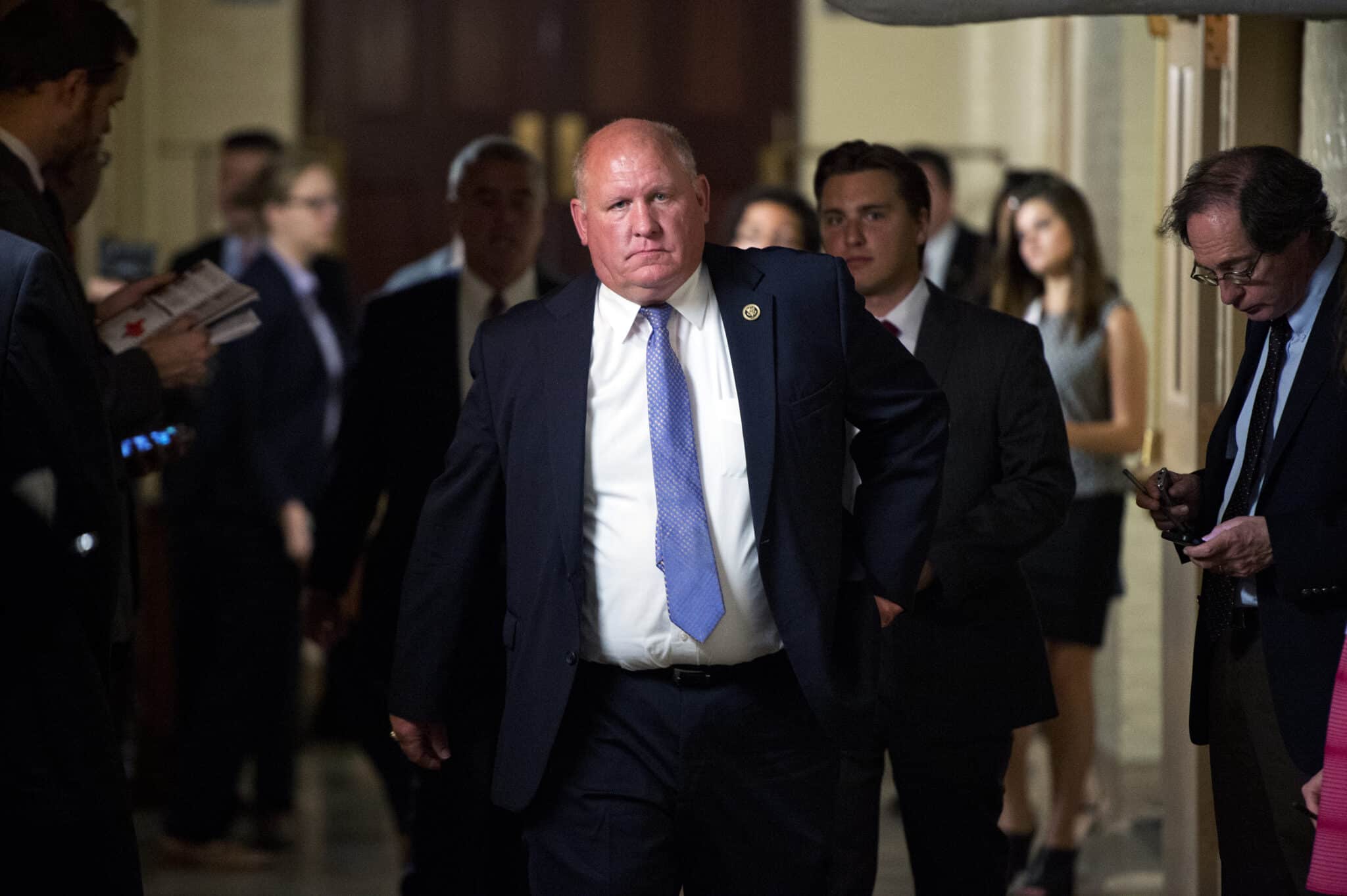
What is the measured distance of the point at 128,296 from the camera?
146 inches

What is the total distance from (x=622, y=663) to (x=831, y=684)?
325 millimetres

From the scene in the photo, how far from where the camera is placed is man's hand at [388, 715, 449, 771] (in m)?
3.04

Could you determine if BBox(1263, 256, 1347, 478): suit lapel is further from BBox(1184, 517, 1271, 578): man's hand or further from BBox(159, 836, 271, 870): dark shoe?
BBox(159, 836, 271, 870): dark shoe

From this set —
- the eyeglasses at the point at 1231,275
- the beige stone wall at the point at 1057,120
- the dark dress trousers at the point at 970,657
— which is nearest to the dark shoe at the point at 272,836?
the beige stone wall at the point at 1057,120

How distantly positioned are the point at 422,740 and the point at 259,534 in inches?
116

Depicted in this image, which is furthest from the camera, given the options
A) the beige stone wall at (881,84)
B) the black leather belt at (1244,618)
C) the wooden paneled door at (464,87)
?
the beige stone wall at (881,84)

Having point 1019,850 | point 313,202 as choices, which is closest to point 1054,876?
point 1019,850

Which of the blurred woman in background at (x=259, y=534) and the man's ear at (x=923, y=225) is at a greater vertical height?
the man's ear at (x=923, y=225)

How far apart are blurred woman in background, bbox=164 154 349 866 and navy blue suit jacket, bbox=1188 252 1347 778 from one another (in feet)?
11.3

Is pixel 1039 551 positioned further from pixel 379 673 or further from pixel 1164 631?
pixel 379 673

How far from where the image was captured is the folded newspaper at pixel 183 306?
12.1ft

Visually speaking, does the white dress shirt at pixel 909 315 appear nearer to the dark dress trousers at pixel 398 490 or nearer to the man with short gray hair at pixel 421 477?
the man with short gray hair at pixel 421 477

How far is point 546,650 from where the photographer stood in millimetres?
2926

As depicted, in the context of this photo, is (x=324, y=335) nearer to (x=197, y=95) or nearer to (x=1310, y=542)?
(x=197, y=95)
